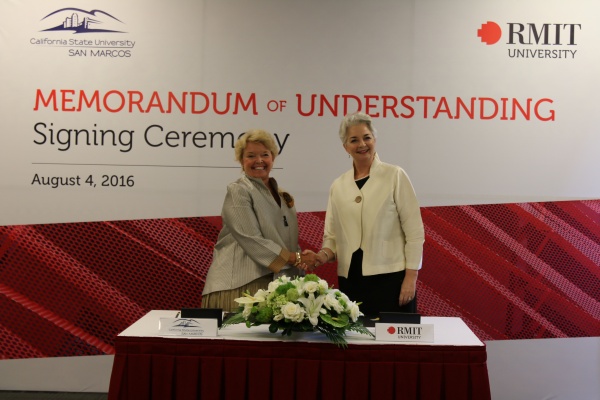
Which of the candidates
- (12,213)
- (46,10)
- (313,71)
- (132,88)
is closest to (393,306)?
(313,71)

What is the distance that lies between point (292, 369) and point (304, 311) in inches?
9.2

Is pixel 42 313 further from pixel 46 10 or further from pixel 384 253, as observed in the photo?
pixel 384 253

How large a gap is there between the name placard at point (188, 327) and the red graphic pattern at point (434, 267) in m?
1.81

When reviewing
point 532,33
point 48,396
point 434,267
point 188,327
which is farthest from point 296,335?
point 532,33

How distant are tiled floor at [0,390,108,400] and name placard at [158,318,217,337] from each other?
6.63 feet

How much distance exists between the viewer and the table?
8.71 ft

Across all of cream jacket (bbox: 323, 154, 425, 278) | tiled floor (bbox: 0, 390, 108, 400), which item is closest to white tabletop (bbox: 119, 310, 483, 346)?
cream jacket (bbox: 323, 154, 425, 278)

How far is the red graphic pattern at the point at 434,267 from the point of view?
4.59m

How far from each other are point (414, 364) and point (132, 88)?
281 cm

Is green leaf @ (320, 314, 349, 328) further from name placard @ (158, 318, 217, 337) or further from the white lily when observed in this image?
name placard @ (158, 318, 217, 337)

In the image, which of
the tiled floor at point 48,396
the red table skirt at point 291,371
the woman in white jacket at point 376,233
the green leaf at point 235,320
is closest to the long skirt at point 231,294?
the woman in white jacket at point 376,233

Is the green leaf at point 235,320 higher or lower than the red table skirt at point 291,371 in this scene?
higher

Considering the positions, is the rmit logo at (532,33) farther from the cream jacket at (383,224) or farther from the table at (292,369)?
the table at (292,369)

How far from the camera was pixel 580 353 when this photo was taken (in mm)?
4605
